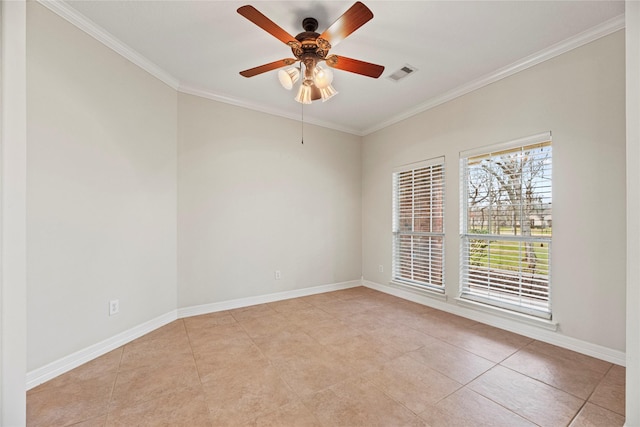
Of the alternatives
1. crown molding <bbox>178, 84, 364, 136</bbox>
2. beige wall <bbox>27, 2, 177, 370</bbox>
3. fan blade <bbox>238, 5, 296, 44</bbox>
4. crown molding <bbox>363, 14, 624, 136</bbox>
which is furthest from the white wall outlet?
crown molding <bbox>363, 14, 624, 136</bbox>

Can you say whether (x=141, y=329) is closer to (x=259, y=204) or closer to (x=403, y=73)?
(x=259, y=204)

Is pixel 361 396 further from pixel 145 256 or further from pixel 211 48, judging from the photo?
pixel 211 48

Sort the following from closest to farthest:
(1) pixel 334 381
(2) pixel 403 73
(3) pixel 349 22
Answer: (3) pixel 349 22, (1) pixel 334 381, (2) pixel 403 73

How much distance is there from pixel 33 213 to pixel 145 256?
103 centimetres

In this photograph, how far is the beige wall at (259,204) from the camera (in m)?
3.32

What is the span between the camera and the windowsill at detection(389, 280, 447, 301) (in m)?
3.53

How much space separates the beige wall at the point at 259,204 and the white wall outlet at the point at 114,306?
748mm

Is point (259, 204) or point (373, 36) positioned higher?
point (373, 36)

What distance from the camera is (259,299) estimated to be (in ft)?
12.4

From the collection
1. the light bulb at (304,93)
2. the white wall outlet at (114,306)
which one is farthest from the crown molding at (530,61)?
the white wall outlet at (114,306)

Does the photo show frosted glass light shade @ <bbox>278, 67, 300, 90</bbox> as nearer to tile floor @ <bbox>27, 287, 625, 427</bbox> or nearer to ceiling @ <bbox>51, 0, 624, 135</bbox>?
ceiling @ <bbox>51, 0, 624, 135</bbox>

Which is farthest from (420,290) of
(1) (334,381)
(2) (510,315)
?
(1) (334,381)

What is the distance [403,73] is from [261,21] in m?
1.85

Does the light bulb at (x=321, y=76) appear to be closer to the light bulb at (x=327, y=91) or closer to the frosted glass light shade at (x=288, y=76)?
the light bulb at (x=327, y=91)
